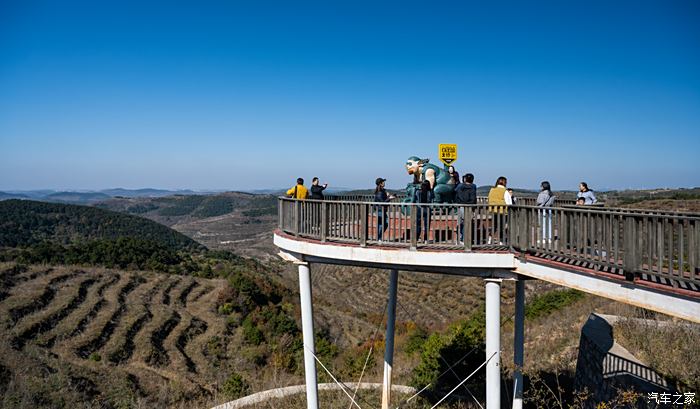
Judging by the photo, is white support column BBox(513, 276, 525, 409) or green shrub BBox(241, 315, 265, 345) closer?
white support column BBox(513, 276, 525, 409)

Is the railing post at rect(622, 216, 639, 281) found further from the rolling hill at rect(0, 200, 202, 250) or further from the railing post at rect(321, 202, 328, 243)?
the rolling hill at rect(0, 200, 202, 250)

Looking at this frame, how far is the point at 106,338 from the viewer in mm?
38000

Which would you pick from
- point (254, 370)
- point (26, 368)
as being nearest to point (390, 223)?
point (26, 368)

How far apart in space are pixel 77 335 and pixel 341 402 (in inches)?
1210

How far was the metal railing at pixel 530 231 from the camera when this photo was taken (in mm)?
5848

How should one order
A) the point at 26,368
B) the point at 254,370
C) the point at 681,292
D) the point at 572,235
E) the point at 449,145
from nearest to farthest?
1. the point at 681,292
2. the point at 572,235
3. the point at 449,145
4. the point at 26,368
5. the point at 254,370

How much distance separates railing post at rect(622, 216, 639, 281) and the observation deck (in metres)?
0.01

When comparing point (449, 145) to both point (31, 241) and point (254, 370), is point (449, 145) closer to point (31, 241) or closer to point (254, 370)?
point (254, 370)

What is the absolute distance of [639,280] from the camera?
244 inches

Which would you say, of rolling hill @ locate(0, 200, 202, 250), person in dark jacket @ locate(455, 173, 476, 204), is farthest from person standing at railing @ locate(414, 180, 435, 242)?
rolling hill @ locate(0, 200, 202, 250)

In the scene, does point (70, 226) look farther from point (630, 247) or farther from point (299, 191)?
point (630, 247)

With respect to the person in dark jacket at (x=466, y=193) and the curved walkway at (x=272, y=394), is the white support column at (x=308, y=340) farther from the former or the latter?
the curved walkway at (x=272, y=394)

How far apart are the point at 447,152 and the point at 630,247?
522 cm

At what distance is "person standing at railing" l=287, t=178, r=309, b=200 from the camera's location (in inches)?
426
